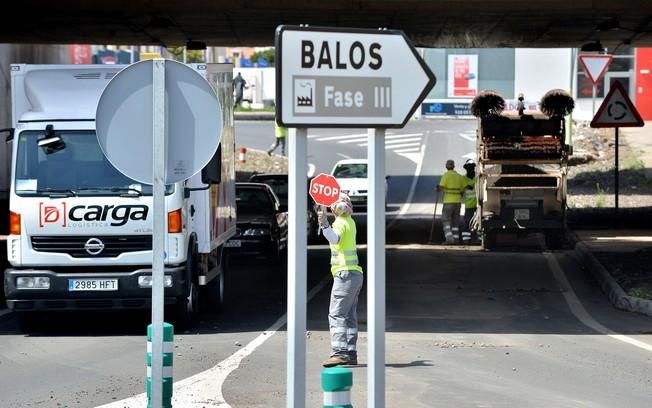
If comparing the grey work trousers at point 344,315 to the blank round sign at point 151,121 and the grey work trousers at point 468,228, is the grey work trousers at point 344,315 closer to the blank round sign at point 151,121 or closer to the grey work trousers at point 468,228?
the blank round sign at point 151,121

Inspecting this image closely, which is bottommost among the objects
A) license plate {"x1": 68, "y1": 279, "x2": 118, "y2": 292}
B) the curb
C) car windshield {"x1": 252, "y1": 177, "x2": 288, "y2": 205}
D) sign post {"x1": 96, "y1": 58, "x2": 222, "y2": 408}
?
the curb

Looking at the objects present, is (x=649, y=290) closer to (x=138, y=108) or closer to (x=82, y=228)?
(x=82, y=228)

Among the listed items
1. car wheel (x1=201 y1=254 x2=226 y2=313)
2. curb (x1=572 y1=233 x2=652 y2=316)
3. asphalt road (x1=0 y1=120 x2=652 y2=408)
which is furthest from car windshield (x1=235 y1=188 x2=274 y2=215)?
car wheel (x1=201 y1=254 x2=226 y2=313)

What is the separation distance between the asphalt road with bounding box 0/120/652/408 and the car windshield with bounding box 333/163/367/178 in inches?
510

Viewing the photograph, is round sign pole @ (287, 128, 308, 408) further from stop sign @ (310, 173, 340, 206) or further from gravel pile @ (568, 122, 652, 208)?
gravel pile @ (568, 122, 652, 208)

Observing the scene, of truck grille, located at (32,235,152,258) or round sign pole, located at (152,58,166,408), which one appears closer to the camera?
round sign pole, located at (152,58,166,408)

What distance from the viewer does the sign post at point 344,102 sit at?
693 cm

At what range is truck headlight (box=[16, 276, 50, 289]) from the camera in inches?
567

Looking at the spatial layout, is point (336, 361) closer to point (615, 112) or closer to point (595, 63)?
point (615, 112)

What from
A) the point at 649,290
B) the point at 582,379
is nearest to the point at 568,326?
the point at 649,290

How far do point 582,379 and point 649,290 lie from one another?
634cm

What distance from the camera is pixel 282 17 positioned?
77.0 ft

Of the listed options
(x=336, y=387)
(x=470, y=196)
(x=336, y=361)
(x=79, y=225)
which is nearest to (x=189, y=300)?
(x=79, y=225)

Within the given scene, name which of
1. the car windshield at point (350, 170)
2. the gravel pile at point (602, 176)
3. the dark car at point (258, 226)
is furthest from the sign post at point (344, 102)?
the car windshield at point (350, 170)
